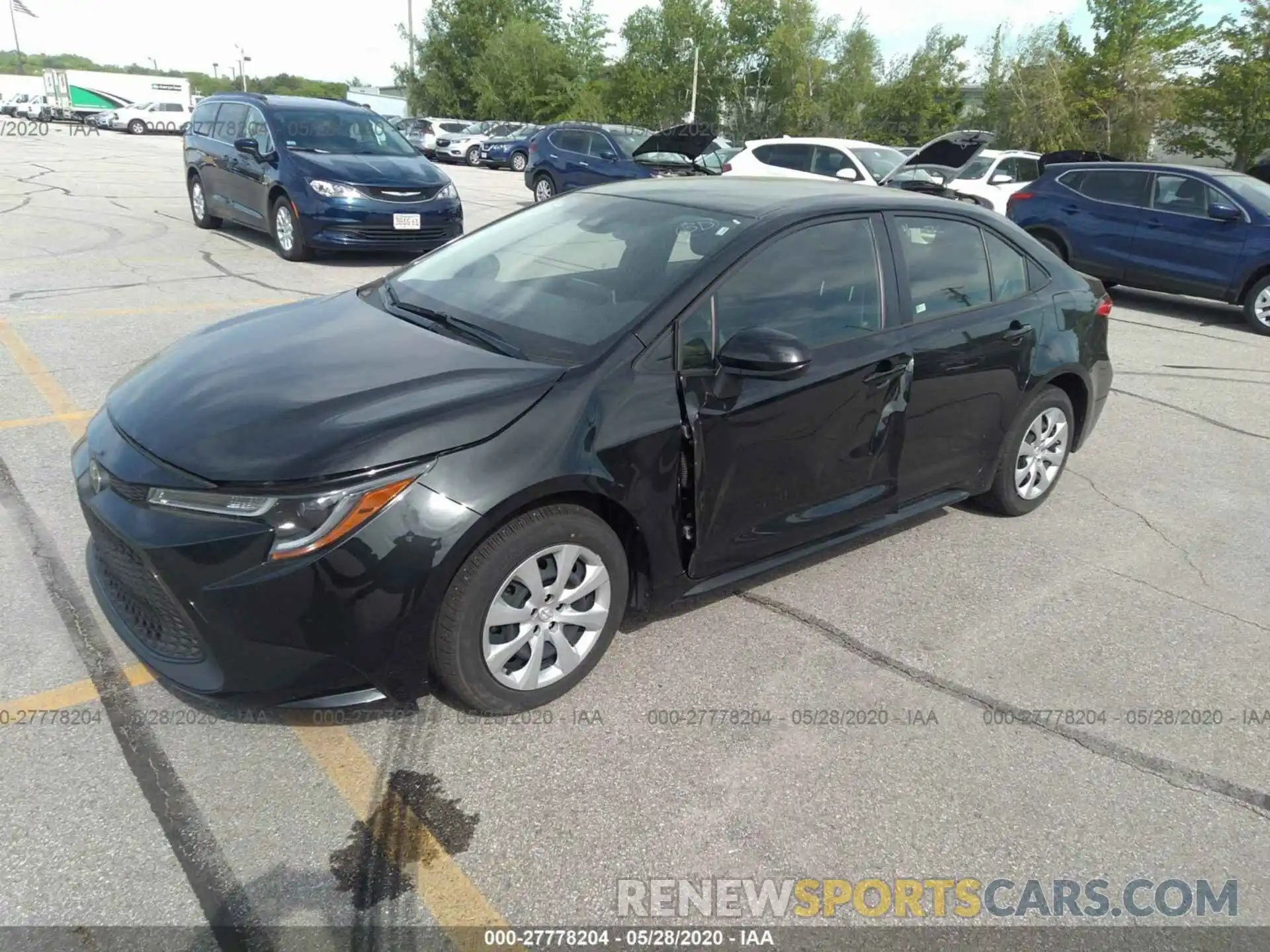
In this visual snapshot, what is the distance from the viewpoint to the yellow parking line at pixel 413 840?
2285 millimetres

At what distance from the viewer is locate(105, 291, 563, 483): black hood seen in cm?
264

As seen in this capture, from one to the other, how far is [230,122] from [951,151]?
354 inches

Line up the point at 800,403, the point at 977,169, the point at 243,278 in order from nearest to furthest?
the point at 800,403, the point at 243,278, the point at 977,169

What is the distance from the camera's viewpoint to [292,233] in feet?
33.2

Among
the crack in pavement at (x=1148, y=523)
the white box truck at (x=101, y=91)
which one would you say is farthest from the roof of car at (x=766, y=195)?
the white box truck at (x=101, y=91)

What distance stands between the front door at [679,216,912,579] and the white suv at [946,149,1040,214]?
460 inches

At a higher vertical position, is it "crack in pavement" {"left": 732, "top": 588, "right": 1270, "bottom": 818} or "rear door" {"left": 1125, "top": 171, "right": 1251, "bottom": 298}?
"rear door" {"left": 1125, "top": 171, "right": 1251, "bottom": 298}

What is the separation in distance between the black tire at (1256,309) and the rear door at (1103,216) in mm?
1305

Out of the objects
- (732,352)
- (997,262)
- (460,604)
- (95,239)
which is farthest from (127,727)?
(95,239)

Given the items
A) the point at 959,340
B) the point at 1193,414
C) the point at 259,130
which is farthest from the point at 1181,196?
the point at 259,130

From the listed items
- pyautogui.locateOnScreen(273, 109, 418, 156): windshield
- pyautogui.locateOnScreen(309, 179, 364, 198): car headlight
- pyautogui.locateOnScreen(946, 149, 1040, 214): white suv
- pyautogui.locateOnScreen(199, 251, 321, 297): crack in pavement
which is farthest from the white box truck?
pyautogui.locateOnScreen(309, 179, 364, 198): car headlight

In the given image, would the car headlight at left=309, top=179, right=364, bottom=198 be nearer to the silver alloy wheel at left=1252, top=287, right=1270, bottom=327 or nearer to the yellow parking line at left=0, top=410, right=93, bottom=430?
the yellow parking line at left=0, top=410, right=93, bottom=430

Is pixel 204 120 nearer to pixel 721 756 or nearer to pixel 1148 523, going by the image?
pixel 1148 523

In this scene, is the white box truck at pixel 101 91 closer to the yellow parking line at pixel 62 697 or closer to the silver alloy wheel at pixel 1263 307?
the silver alloy wheel at pixel 1263 307
